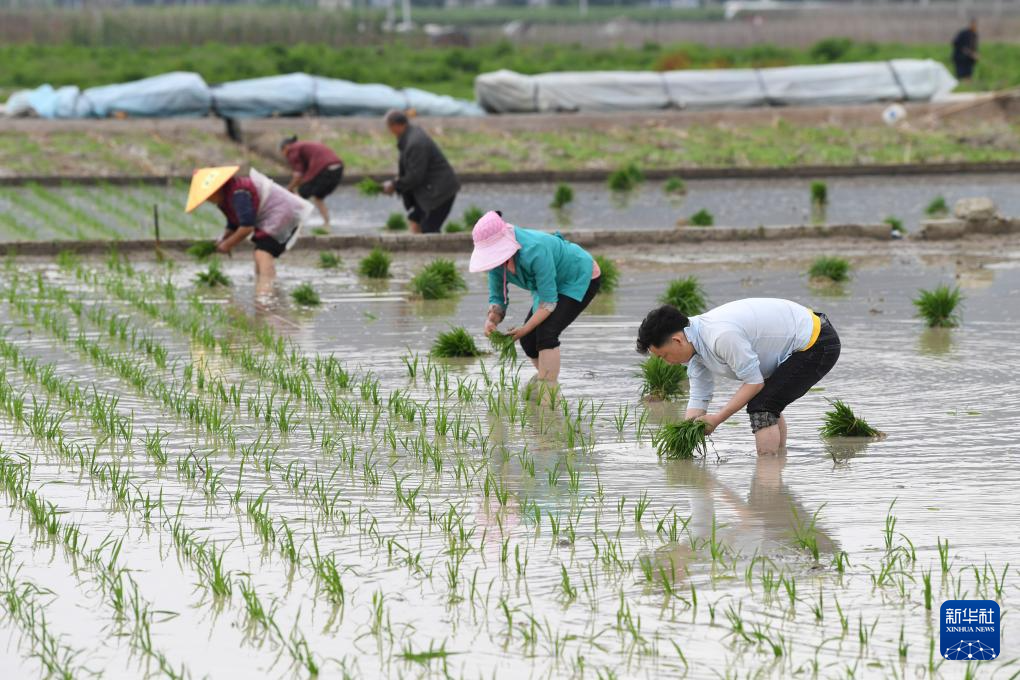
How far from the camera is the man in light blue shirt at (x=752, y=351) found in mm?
6688

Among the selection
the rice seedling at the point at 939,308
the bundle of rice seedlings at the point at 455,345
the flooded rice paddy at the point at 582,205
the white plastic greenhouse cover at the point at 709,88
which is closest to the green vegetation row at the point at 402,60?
the white plastic greenhouse cover at the point at 709,88

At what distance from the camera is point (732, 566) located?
565 centimetres

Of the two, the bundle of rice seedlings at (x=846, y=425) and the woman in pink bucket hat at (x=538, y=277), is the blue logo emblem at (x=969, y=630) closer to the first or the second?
the bundle of rice seedlings at (x=846, y=425)

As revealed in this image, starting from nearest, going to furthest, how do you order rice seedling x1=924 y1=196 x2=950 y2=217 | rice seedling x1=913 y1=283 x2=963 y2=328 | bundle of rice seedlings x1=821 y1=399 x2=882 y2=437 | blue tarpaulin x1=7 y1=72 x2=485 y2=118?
bundle of rice seedlings x1=821 y1=399 x2=882 y2=437 < rice seedling x1=913 y1=283 x2=963 y2=328 < rice seedling x1=924 y1=196 x2=950 y2=217 < blue tarpaulin x1=7 y1=72 x2=485 y2=118

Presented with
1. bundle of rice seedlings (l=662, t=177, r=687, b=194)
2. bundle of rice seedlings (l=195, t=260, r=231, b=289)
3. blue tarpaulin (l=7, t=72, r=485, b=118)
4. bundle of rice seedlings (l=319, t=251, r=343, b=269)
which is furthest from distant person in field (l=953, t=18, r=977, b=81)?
bundle of rice seedlings (l=195, t=260, r=231, b=289)

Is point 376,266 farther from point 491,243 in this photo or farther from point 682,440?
Result: point 682,440

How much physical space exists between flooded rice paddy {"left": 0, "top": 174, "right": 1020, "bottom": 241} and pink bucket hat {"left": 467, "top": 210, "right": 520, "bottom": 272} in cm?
816

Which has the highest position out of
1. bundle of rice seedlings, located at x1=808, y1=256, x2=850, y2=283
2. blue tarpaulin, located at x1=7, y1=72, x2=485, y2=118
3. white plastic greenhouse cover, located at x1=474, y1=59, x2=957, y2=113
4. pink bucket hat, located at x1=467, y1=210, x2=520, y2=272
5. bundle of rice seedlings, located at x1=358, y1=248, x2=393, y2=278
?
white plastic greenhouse cover, located at x1=474, y1=59, x2=957, y2=113

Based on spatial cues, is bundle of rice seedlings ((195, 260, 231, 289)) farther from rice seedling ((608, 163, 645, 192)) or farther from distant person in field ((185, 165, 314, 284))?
rice seedling ((608, 163, 645, 192))

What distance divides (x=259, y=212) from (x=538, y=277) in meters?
5.08

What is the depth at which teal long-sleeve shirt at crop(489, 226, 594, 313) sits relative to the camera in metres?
8.05

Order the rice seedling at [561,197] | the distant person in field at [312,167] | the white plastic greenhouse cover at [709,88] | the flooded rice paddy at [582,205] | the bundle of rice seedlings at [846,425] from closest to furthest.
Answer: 1. the bundle of rice seedlings at [846,425]
2. the distant person in field at [312,167]
3. the flooded rice paddy at [582,205]
4. the rice seedling at [561,197]
5. the white plastic greenhouse cover at [709,88]

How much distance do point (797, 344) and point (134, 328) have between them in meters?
5.03

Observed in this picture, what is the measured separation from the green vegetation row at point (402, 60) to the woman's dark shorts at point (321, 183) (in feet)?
47.9
